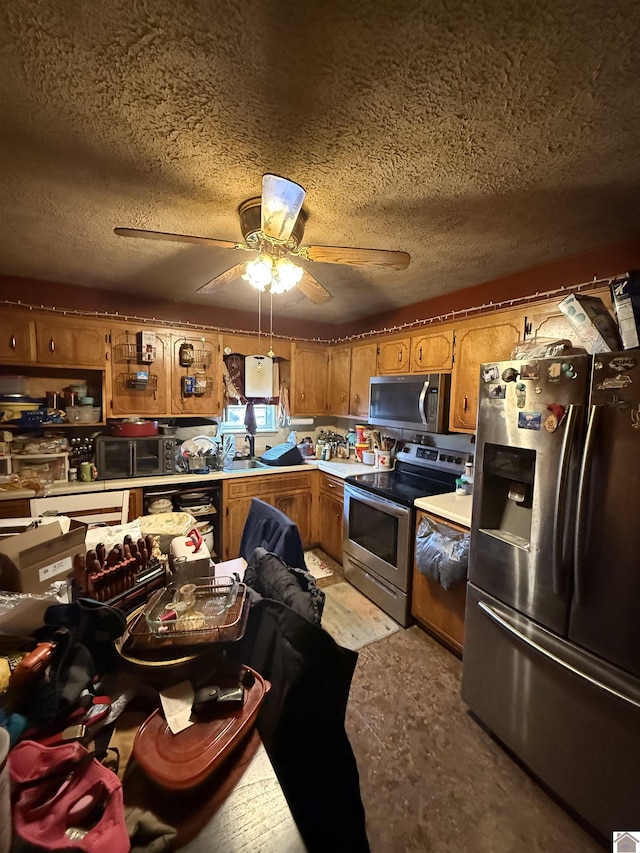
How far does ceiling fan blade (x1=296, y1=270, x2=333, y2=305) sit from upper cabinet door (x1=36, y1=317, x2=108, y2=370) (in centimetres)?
176

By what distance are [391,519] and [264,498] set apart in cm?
122

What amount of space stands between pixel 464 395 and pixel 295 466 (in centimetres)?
169

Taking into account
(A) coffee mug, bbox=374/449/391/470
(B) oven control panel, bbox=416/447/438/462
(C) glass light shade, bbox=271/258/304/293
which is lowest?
(A) coffee mug, bbox=374/449/391/470

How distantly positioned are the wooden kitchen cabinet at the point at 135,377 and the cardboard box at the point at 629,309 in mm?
2900

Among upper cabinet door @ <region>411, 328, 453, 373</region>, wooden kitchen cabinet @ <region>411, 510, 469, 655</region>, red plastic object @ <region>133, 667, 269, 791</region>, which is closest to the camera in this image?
red plastic object @ <region>133, 667, 269, 791</region>

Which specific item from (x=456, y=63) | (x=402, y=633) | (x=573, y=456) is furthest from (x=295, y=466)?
(x=456, y=63)

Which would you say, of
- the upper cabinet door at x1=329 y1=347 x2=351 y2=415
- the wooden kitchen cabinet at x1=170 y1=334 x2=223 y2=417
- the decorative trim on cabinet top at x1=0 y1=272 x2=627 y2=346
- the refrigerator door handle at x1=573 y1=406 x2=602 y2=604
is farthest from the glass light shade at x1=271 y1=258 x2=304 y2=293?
the upper cabinet door at x1=329 y1=347 x2=351 y2=415

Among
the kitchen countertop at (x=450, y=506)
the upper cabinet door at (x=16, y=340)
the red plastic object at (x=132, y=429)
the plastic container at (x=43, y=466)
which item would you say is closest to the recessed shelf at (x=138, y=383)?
the red plastic object at (x=132, y=429)

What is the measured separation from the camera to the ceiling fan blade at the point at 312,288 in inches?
68.6

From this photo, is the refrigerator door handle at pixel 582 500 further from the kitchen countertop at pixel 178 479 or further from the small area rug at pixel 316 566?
the small area rug at pixel 316 566

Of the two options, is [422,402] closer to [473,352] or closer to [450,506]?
[473,352]

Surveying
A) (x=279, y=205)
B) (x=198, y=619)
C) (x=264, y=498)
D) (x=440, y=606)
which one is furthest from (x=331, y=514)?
(x=279, y=205)

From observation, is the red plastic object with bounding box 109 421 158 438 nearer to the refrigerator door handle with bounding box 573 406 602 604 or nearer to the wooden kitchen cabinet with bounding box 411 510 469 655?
the wooden kitchen cabinet with bounding box 411 510 469 655

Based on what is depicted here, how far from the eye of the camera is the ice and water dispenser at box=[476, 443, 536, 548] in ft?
5.11
